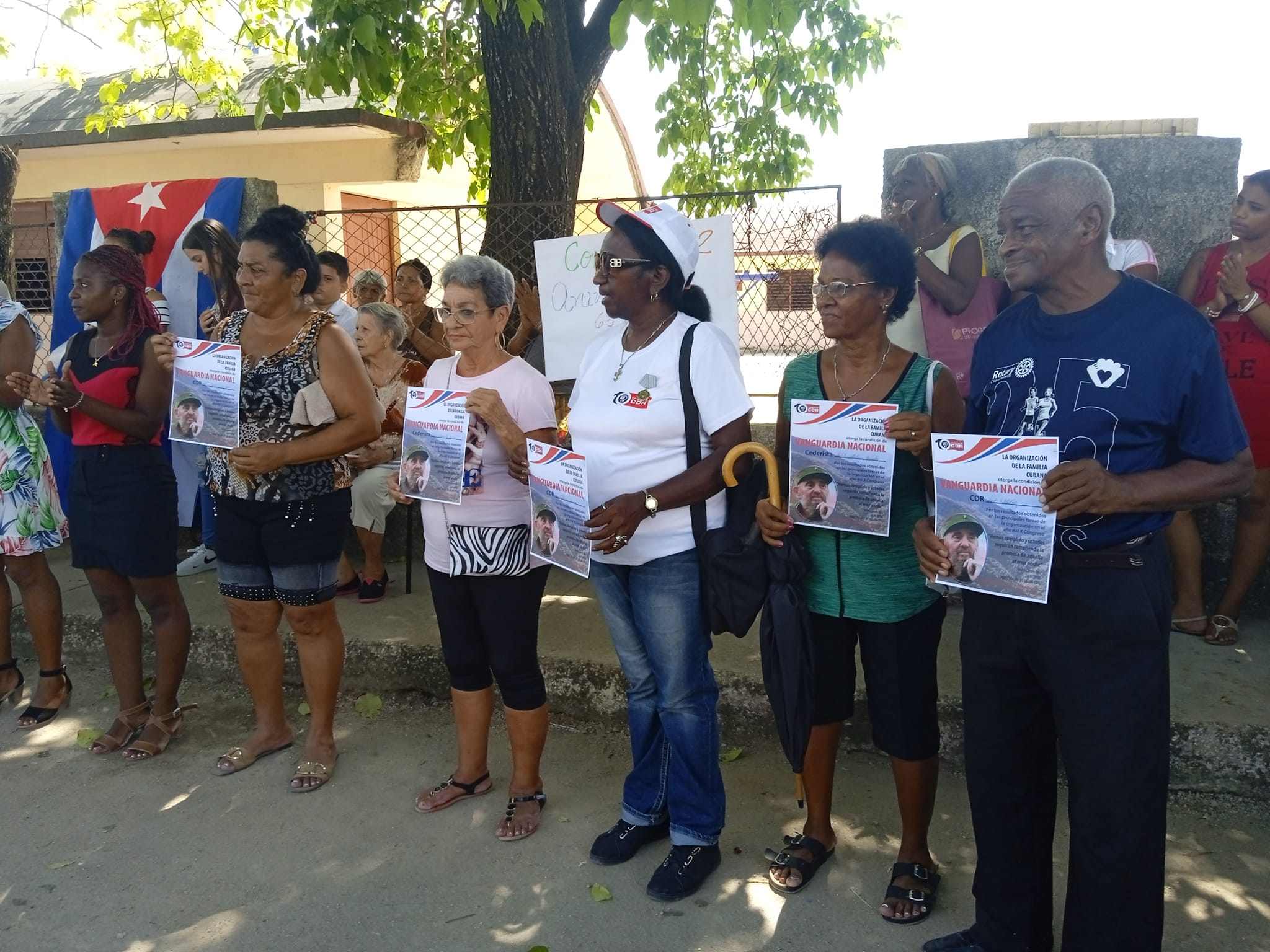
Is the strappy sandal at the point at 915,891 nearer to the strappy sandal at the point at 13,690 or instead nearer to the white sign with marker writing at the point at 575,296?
the white sign with marker writing at the point at 575,296

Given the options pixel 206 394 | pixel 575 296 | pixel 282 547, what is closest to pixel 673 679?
pixel 282 547

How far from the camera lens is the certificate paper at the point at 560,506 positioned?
9.60 feet

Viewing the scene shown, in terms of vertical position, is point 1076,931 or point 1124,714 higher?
point 1124,714

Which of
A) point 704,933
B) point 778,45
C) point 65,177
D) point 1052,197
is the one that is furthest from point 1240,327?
point 65,177

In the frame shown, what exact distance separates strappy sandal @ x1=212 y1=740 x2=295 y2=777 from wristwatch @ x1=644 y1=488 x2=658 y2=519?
2.30 meters

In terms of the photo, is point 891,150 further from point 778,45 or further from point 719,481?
point 778,45

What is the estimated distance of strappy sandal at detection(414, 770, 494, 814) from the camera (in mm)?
3766

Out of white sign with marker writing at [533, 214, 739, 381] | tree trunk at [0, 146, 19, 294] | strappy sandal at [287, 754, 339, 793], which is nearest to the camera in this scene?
strappy sandal at [287, 754, 339, 793]

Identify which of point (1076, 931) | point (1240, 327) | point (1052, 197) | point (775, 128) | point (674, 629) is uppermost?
point (775, 128)

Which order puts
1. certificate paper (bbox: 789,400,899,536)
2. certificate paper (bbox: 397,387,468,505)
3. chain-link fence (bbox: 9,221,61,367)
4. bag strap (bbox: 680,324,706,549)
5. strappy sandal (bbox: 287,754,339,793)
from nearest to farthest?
certificate paper (bbox: 789,400,899,536), bag strap (bbox: 680,324,706,549), certificate paper (bbox: 397,387,468,505), strappy sandal (bbox: 287,754,339,793), chain-link fence (bbox: 9,221,61,367)

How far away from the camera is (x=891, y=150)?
499cm

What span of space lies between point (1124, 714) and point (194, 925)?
2.72m

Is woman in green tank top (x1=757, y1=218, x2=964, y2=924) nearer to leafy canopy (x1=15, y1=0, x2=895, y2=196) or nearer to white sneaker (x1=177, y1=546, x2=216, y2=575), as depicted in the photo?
leafy canopy (x1=15, y1=0, x2=895, y2=196)

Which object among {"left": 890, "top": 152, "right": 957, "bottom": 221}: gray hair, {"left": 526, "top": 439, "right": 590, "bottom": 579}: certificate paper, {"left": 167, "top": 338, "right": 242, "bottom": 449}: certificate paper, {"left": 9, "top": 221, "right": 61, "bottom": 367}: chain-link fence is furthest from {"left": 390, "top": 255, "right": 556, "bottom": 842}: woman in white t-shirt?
{"left": 9, "top": 221, "right": 61, "bottom": 367}: chain-link fence
